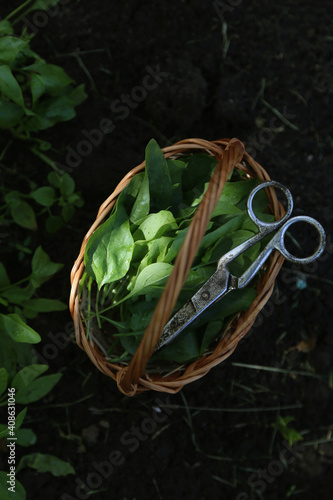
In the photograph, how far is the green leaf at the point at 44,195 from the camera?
1.24 metres

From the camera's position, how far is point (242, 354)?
1.35 metres

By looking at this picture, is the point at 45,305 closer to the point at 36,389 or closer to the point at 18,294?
the point at 18,294

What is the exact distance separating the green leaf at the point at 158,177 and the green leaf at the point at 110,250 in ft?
0.28

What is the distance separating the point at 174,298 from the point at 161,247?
0.73ft

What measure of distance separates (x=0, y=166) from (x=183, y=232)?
1.94 feet

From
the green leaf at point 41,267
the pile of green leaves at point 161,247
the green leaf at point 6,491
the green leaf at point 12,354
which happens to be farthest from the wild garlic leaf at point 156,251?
the green leaf at point 6,491

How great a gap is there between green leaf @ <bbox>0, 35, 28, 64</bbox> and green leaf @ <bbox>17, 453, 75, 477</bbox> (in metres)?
0.88

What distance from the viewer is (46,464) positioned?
1254 mm

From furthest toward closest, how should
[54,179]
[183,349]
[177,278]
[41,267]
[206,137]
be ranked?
[206,137], [54,179], [41,267], [183,349], [177,278]

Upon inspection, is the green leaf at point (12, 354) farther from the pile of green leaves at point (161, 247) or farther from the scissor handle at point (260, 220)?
the scissor handle at point (260, 220)

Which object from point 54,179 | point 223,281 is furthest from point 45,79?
point 223,281

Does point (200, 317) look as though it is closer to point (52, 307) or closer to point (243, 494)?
point (52, 307)

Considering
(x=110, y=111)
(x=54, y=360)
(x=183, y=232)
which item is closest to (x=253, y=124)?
(x=110, y=111)

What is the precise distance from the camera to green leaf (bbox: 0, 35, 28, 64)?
1079mm
